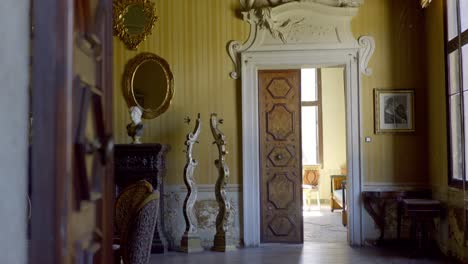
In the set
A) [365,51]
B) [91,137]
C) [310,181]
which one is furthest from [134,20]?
[91,137]

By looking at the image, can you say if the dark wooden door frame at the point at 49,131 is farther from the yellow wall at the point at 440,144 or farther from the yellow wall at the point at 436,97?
the yellow wall at the point at 436,97

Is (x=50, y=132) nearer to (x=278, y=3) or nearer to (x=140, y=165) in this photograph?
(x=140, y=165)

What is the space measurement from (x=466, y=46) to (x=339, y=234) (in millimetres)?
3594

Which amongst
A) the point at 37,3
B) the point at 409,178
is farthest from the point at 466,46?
the point at 37,3

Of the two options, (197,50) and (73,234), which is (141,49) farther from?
(73,234)

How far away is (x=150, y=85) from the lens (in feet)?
23.6

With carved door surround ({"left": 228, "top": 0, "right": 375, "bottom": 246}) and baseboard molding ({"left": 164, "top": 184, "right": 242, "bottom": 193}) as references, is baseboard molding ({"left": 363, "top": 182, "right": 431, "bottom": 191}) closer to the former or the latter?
carved door surround ({"left": 228, "top": 0, "right": 375, "bottom": 246})

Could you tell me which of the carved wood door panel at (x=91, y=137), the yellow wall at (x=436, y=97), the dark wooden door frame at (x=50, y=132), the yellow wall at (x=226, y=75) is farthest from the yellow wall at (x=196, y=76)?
the dark wooden door frame at (x=50, y=132)

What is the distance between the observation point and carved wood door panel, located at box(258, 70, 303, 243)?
725 cm

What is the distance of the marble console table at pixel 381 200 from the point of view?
6676 millimetres

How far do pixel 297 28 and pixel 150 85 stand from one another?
86.9 inches

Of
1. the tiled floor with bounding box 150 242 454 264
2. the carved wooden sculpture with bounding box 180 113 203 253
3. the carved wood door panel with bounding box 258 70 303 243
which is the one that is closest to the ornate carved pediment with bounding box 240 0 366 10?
the carved wood door panel with bounding box 258 70 303 243

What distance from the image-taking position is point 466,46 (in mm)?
5469

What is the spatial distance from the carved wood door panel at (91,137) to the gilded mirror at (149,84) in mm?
5612
